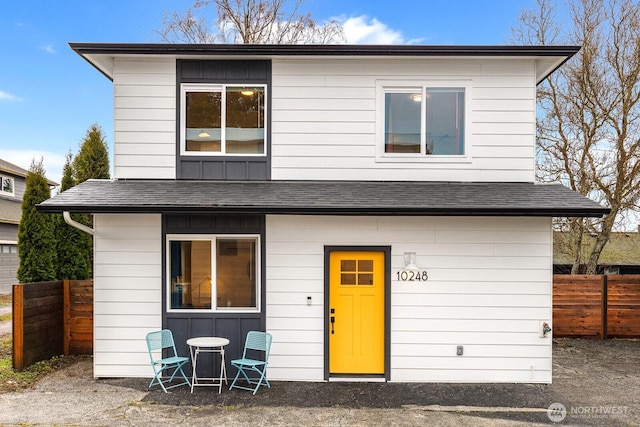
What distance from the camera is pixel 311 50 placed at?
6508mm

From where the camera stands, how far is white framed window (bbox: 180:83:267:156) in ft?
22.3

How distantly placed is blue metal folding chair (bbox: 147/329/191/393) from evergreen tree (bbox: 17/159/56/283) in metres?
2.98

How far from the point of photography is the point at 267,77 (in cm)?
676

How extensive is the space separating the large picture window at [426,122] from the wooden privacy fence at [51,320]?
604 cm

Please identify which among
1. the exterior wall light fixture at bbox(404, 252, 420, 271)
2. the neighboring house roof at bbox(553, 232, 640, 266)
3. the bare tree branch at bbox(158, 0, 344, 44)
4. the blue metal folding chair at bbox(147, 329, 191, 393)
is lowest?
the blue metal folding chair at bbox(147, 329, 191, 393)

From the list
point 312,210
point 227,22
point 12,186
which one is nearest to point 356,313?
point 312,210

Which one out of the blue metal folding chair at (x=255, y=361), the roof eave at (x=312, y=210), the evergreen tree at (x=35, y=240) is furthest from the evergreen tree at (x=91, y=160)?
the blue metal folding chair at (x=255, y=361)

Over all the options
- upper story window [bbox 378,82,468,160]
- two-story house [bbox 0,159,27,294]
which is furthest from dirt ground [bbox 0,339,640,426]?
two-story house [bbox 0,159,27,294]

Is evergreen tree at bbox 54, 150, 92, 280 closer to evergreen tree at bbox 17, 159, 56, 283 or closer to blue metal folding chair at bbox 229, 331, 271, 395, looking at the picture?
evergreen tree at bbox 17, 159, 56, 283

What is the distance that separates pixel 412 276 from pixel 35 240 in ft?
22.0

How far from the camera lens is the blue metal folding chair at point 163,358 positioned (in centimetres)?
596

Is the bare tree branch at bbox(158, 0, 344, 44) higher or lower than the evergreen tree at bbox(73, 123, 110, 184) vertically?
higher
